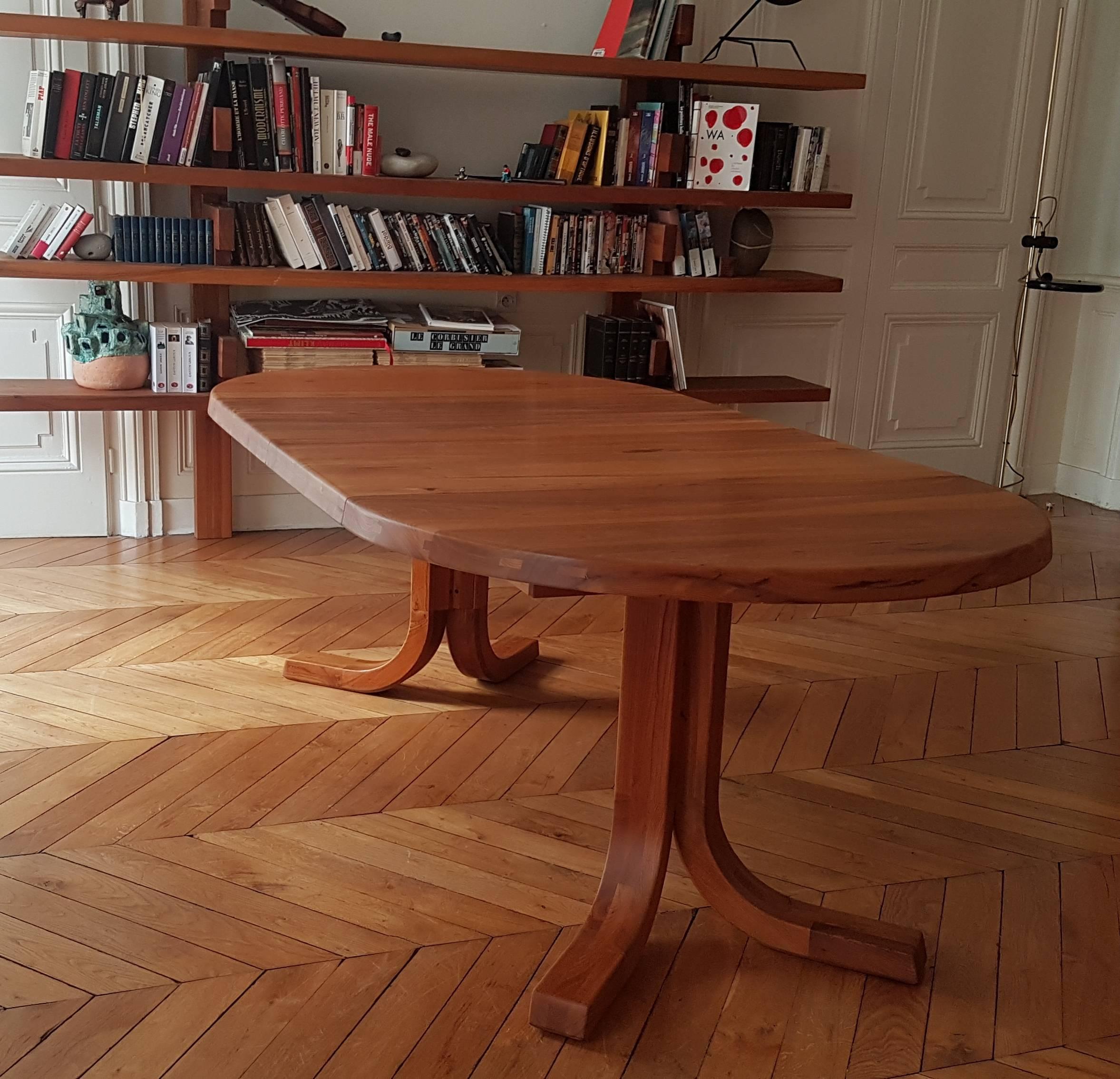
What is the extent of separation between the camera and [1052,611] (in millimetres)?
3430

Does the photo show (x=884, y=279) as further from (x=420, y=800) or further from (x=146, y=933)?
(x=146, y=933)

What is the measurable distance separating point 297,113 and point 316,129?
2.5 inches

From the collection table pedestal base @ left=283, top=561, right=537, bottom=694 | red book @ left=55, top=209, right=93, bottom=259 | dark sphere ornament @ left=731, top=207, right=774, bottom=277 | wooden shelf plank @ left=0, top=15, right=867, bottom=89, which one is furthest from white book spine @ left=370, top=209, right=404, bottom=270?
table pedestal base @ left=283, top=561, right=537, bottom=694

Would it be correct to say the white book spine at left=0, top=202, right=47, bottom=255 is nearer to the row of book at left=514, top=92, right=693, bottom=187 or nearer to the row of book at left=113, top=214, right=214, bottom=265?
the row of book at left=113, top=214, right=214, bottom=265

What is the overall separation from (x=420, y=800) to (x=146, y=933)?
22.3 inches

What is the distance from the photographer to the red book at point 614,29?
3.65 m

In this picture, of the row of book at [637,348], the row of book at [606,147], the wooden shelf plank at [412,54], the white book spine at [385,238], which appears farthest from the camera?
the row of book at [637,348]

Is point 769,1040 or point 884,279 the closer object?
point 769,1040

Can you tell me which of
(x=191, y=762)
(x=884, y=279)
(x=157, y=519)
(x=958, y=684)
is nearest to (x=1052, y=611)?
(x=958, y=684)

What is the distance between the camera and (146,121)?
3.24m

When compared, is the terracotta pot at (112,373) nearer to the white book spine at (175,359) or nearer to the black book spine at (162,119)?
the white book spine at (175,359)

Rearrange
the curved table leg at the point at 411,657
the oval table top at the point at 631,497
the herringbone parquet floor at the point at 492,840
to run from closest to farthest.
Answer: the oval table top at the point at 631,497 < the herringbone parquet floor at the point at 492,840 < the curved table leg at the point at 411,657

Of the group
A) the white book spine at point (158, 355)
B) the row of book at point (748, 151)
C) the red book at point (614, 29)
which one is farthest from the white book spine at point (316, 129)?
the row of book at point (748, 151)

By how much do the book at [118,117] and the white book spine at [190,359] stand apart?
18.7 inches
